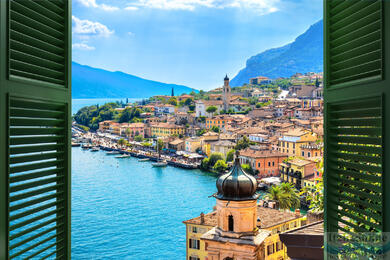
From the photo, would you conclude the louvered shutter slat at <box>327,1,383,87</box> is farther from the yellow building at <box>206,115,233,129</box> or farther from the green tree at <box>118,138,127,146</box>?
the green tree at <box>118,138,127,146</box>

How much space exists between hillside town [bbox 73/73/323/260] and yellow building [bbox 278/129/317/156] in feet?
0.17

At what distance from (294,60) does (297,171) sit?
102650 millimetres

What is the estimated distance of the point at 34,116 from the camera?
0.96 meters

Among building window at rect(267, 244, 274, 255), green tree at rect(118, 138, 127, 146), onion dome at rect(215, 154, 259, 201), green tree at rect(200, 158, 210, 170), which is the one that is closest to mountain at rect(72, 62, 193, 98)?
green tree at rect(118, 138, 127, 146)

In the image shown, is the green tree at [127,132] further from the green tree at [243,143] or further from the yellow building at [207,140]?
the green tree at [243,143]

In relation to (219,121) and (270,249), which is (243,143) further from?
(270,249)

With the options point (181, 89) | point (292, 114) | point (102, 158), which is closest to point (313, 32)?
point (181, 89)

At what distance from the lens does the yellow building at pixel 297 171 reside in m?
18.6

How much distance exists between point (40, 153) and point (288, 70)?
385ft

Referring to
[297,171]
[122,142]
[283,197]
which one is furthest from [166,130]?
[283,197]

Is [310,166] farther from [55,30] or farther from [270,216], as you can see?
[55,30]

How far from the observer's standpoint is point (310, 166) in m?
18.6

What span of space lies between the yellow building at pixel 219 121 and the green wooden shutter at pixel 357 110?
3261 cm

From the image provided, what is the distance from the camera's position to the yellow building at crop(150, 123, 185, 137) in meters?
36.7
